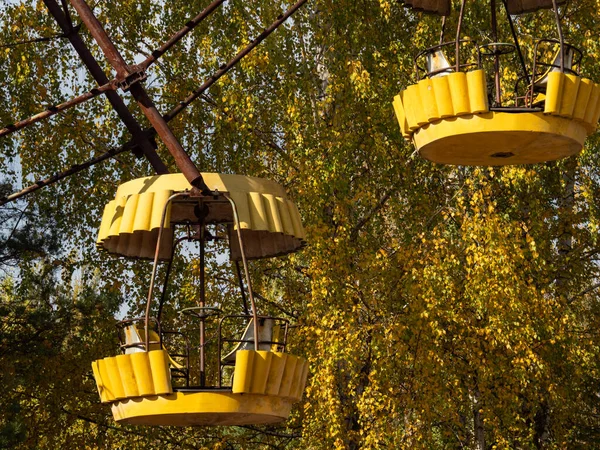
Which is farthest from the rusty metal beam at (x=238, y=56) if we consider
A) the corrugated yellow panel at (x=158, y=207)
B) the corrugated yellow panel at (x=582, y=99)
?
the corrugated yellow panel at (x=582, y=99)

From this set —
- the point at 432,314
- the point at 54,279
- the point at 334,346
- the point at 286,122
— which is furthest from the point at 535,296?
the point at 54,279

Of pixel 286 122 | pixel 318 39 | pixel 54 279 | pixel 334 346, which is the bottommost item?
pixel 334 346

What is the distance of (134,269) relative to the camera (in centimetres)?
1600

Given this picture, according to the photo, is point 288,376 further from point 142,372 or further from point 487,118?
point 487,118

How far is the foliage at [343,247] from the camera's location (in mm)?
13711

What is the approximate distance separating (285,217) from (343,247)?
24.9ft

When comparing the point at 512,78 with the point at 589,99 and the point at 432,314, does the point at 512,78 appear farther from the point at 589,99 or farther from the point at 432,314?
the point at 589,99

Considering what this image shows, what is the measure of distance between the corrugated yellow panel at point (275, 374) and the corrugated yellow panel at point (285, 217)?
2.43ft

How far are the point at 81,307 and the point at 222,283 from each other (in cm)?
197

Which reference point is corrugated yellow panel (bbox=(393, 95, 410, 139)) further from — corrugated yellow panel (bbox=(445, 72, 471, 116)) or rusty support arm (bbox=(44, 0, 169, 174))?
rusty support arm (bbox=(44, 0, 169, 174))

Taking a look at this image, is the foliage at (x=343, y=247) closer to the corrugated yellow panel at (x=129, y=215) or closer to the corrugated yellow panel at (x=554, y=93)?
the corrugated yellow panel at (x=129, y=215)

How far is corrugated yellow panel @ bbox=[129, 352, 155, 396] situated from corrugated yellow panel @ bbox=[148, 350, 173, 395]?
0.02 meters

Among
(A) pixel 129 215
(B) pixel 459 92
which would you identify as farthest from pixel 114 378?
(B) pixel 459 92

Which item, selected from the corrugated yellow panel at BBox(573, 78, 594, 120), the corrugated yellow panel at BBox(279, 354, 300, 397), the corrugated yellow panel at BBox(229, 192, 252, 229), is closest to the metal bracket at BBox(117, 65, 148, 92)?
the corrugated yellow panel at BBox(229, 192, 252, 229)
